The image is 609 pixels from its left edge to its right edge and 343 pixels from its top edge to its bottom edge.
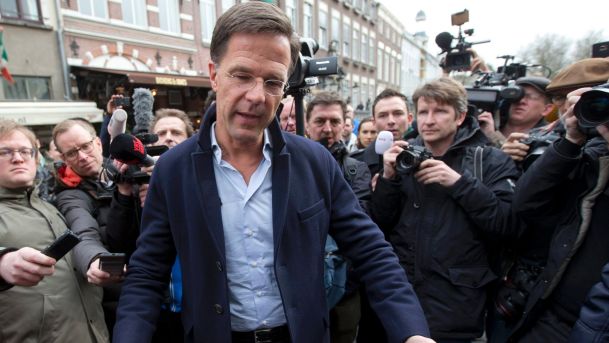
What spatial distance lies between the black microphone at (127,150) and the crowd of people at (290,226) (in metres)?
0.06

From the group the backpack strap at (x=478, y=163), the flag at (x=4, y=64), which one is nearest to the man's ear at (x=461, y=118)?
the backpack strap at (x=478, y=163)

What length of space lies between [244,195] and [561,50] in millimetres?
25442

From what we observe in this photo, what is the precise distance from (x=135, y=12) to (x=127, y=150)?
11399 mm

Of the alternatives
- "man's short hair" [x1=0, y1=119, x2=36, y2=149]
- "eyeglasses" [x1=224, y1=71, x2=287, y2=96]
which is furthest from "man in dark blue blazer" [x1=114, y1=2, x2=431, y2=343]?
"man's short hair" [x1=0, y1=119, x2=36, y2=149]

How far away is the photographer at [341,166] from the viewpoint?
7.36 ft

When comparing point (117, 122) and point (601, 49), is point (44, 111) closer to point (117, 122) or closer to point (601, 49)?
point (117, 122)

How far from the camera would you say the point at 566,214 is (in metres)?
1.69

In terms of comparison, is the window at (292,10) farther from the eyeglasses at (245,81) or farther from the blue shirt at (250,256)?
the blue shirt at (250,256)

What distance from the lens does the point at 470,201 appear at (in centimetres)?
184

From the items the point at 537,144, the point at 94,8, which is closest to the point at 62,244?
the point at 537,144

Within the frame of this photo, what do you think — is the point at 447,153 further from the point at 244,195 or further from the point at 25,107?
the point at 25,107

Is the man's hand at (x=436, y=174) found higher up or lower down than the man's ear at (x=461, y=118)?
lower down

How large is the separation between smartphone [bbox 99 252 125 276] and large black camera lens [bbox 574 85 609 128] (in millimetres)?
1843

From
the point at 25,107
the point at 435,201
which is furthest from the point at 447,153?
the point at 25,107
